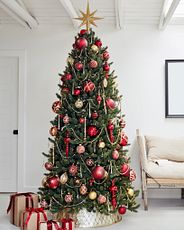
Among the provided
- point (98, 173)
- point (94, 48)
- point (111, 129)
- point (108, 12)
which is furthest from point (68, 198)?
point (108, 12)

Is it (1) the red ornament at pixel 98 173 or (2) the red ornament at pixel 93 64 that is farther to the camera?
(2) the red ornament at pixel 93 64

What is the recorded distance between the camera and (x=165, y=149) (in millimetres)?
6156

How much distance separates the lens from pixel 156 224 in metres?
4.79

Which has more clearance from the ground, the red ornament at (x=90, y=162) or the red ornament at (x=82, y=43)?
the red ornament at (x=82, y=43)

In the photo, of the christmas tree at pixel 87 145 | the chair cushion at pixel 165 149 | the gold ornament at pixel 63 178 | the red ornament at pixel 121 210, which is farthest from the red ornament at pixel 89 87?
the chair cushion at pixel 165 149

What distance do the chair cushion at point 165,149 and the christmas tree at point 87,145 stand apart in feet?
4.25

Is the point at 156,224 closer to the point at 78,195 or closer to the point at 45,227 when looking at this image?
the point at 78,195

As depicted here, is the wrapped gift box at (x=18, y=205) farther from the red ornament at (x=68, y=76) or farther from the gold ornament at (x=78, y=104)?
the red ornament at (x=68, y=76)

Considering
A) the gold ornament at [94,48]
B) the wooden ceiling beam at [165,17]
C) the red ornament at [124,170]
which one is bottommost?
the red ornament at [124,170]

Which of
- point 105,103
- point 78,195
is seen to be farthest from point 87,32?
point 78,195

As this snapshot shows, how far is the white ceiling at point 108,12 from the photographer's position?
568cm

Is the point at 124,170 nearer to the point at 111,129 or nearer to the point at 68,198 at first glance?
the point at 111,129

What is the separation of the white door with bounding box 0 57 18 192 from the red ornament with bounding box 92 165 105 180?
2.28 metres

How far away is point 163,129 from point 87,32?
2127 mm
